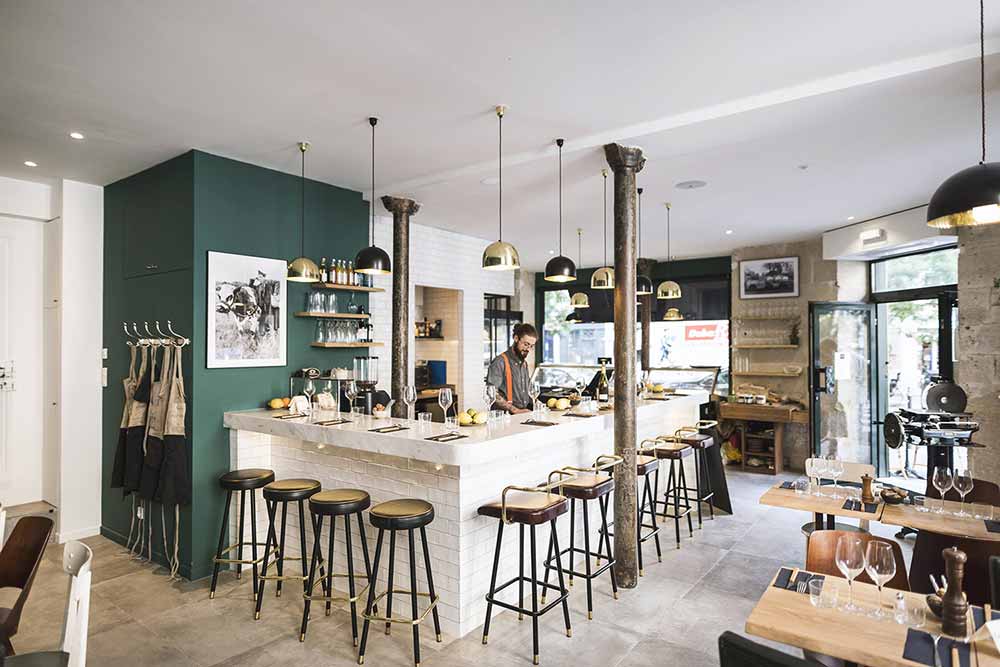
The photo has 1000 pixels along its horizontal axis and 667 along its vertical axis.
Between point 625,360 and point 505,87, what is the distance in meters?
1.97

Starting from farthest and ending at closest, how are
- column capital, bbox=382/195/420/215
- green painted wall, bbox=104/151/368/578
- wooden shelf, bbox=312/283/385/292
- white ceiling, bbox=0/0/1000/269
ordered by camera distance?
column capital, bbox=382/195/420/215 < wooden shelf, bbox=312/283/385/292 < green painted wall, bbox=104/151/368/578 < white ceiling, bbox=0/0/1000/269

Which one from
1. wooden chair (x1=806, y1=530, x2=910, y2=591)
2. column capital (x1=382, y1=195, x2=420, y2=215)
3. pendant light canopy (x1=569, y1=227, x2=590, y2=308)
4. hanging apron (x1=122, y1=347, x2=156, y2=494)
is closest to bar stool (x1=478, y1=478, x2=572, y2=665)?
wooden chair (x1=806, y1=530, x2=910, y2=591)

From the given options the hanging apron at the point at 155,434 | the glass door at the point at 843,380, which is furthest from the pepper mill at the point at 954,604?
the glass door at the point at 843,380

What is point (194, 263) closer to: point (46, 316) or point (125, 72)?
point (125, 72)

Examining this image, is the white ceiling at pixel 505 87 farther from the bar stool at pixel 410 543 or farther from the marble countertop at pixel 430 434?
the bar stool at pixel 410 543

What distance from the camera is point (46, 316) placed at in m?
5.59

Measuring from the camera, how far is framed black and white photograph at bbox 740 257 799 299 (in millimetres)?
8047

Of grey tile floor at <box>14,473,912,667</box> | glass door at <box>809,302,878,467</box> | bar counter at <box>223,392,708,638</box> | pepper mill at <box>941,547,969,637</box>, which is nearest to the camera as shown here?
pepper mill at <box>941,547,969,637</box>

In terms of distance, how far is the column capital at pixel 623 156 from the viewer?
4.05 metres

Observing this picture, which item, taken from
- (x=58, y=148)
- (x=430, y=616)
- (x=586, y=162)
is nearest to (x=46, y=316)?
(x=58, y=148)

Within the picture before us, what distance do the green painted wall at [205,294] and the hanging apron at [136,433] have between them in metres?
0.51

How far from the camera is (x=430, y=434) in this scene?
3.47m

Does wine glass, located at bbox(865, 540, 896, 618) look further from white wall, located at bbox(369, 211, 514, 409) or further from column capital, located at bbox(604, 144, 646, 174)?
white wall, located at bbox(369, 211, 514, 409)

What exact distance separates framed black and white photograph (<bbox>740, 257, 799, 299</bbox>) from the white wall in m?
3.67
